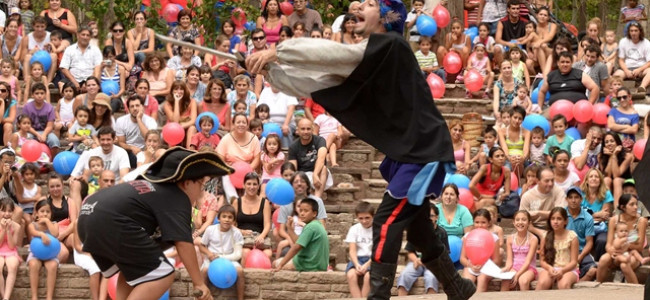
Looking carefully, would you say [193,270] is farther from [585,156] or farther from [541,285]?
[585,156]

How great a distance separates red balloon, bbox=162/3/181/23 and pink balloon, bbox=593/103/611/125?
6901 millimetres

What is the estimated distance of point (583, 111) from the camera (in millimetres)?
14516

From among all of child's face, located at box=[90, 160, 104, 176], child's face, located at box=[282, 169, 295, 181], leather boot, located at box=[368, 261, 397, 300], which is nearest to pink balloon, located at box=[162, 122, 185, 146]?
Answer: child's face, located at box=[90, 160, 104, 176]

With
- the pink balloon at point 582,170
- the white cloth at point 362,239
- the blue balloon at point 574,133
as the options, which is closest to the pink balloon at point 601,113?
the blue balloon at point 574,133

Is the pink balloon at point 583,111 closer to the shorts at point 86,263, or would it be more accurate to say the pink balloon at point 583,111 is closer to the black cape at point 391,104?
the shorts at point 86,263

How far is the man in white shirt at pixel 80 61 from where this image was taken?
16.7 m

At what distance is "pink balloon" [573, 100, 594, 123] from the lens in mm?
14523

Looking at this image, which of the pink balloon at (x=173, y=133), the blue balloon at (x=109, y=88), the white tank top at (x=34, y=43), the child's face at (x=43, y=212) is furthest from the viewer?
the white tank top at (x=34, y=43)

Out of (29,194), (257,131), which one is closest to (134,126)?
(257,131)

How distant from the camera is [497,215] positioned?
13570 mm

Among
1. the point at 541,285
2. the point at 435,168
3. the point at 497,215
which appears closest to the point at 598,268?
the point at 541,285

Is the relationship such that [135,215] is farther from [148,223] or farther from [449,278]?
[449,278]

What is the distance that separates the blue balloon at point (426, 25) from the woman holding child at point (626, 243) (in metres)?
5.05

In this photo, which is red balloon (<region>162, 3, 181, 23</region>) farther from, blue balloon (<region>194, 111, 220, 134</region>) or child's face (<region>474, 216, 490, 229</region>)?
child's face (<region>474, 216, 490, 229</region>)
